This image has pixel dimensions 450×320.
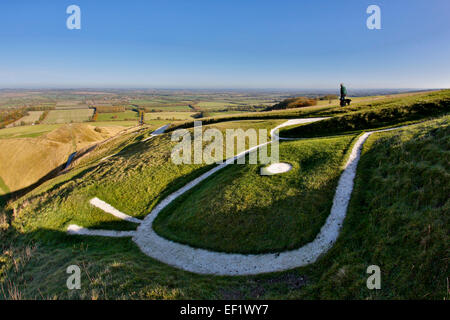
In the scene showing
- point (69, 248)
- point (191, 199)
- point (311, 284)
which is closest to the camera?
point (311, 284)

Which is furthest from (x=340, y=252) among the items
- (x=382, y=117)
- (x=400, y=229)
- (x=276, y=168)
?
(x=382, y=117)

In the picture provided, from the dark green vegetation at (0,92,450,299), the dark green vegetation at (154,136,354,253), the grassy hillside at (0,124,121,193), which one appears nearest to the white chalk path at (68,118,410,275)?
the dark green vegetation at (154,136,354,253)

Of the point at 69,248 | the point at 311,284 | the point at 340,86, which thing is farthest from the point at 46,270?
the point at 340,86

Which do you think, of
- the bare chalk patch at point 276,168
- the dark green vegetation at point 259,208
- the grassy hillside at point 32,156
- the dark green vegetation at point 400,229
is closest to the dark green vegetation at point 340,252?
the dark green vegetation at point 400,229

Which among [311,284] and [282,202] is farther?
[282,202]

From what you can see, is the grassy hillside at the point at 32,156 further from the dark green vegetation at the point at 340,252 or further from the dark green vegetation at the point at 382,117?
the dark green vegetation at the point at 382,117

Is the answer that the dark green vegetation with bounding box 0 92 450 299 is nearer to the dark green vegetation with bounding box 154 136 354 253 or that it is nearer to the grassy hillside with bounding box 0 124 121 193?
the dark green vegetation with bounding box 154 136 354 253
